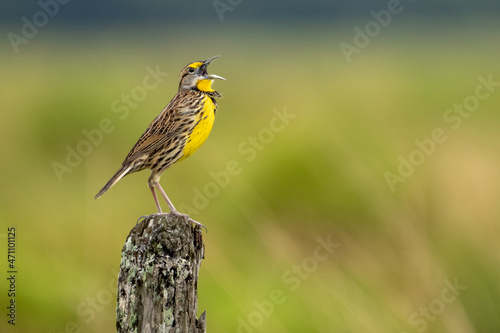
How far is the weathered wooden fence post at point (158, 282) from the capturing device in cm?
251

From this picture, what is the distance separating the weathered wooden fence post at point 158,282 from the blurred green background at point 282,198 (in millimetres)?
1682

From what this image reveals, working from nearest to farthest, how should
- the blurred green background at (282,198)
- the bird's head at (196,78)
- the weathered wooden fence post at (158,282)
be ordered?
the weathered wooden fence post at (158,282), the bird's head at (196,78), the blurred green background at (282,198)

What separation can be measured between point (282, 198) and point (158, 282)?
3.46 m

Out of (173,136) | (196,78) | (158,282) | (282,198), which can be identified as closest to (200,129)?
(173,136)

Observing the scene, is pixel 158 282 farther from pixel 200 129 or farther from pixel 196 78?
pixel 196 78

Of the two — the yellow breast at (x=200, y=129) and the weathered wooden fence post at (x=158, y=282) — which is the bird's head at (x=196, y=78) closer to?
the yellow breast at (x=200, y=129)

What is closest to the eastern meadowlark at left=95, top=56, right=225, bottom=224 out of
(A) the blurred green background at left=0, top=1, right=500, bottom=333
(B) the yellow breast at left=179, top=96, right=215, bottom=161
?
(B) the yellow breast at left=179, top=96, right=215, bottom=161

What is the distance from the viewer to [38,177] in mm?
5855

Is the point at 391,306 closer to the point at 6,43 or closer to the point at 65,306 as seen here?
the point at 65,306

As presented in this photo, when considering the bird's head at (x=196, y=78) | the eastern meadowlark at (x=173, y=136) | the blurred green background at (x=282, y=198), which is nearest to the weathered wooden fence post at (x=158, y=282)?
the eastern meadowlark at (x=173, y=136)

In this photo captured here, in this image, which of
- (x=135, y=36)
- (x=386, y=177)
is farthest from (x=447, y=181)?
(x=135, y=36)

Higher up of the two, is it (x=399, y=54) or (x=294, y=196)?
(x=399, y=54)

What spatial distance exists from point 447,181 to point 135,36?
9470 mm

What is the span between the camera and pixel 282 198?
5938 millimetres
